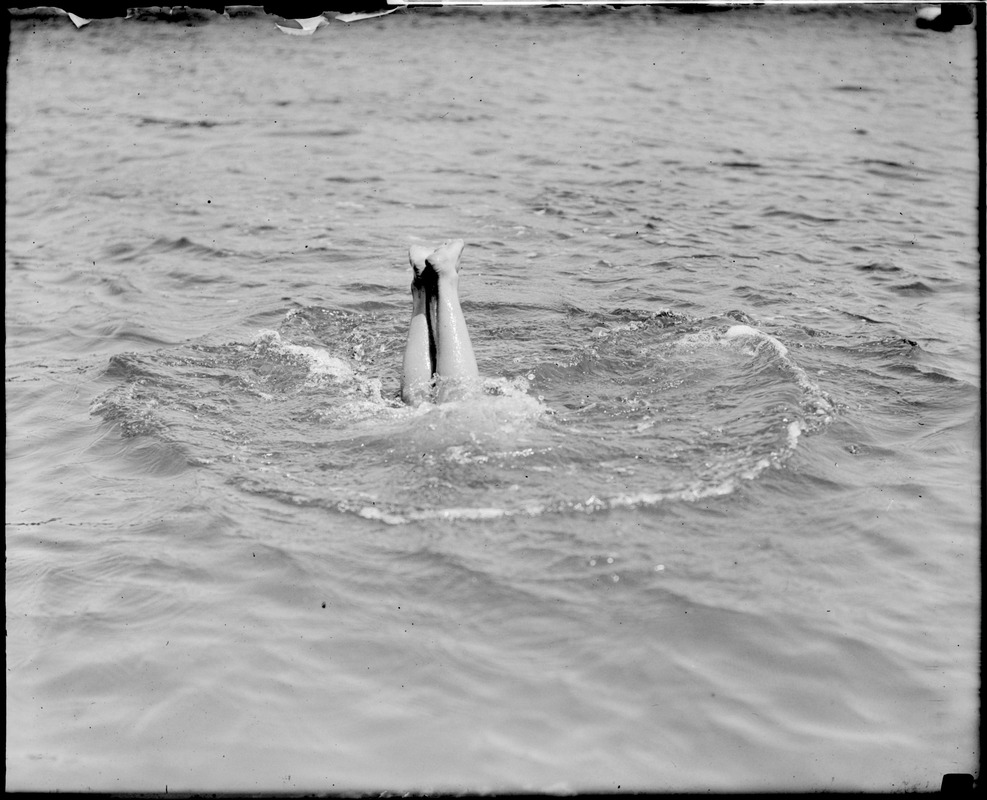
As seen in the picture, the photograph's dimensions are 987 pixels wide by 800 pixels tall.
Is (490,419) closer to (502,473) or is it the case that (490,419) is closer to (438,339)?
(502,473)

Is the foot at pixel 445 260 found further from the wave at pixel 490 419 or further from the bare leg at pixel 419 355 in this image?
the wave at pixel 490 419

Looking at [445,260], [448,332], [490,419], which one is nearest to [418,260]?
[445,260]

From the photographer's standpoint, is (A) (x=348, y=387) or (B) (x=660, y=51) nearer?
(A) (x=348, y=387)

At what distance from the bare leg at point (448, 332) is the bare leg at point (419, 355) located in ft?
0.21

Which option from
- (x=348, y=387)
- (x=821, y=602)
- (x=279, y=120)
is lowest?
(x=821, y=602)

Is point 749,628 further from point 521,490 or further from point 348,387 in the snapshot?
point 348,387

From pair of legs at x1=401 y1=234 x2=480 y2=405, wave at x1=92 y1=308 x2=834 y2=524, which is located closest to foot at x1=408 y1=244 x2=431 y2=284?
pair of legs at x1=401 y1=234 x2=480 y2=405

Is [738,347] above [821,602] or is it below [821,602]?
above

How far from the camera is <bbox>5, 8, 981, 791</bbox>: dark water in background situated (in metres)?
4.22

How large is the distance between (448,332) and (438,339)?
8cm

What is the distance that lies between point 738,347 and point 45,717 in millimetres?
Answer: 5548

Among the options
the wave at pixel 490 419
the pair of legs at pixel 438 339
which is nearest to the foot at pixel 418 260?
the pair of legs at pixel 438 339

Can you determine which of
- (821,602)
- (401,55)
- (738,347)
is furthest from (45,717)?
(401,55)

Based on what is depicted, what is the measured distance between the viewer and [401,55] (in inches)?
785
